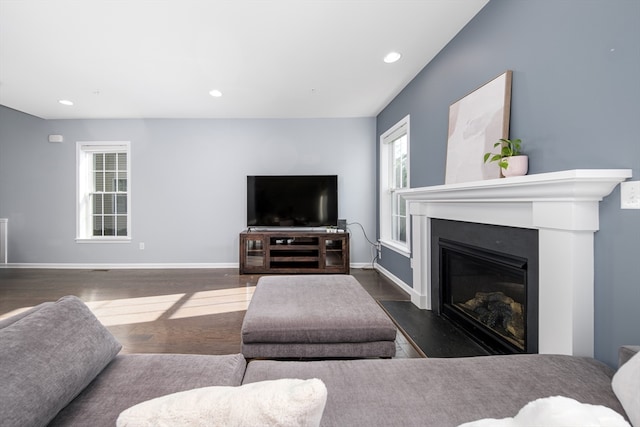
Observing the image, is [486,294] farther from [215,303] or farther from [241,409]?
[215,303]

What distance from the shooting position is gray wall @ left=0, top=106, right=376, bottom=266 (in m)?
4.87

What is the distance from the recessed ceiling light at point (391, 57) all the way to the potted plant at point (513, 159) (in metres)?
1.53

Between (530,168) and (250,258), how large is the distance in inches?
145

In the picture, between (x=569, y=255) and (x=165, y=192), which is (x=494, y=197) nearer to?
(x=569, y=255)

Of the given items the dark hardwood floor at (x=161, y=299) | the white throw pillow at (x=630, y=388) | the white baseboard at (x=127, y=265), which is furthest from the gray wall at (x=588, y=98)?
the white baseboard at (x=127, y=265)

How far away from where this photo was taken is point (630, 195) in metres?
1.24

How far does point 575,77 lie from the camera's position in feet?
4.83

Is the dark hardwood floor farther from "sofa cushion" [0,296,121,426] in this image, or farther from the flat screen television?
"sofa cushion" [0,296,121,426]

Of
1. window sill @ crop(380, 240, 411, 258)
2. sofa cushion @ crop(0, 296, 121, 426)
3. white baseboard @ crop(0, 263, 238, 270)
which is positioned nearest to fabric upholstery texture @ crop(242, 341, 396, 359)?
sofa cushion @ crop(0, 296, 121, 426)

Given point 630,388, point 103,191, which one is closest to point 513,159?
point 630,388

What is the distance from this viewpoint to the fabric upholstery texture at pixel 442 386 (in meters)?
0.84

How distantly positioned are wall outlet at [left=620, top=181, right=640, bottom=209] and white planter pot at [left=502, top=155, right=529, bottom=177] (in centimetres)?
49

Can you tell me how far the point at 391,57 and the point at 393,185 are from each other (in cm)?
190

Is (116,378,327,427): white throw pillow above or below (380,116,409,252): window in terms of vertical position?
below
